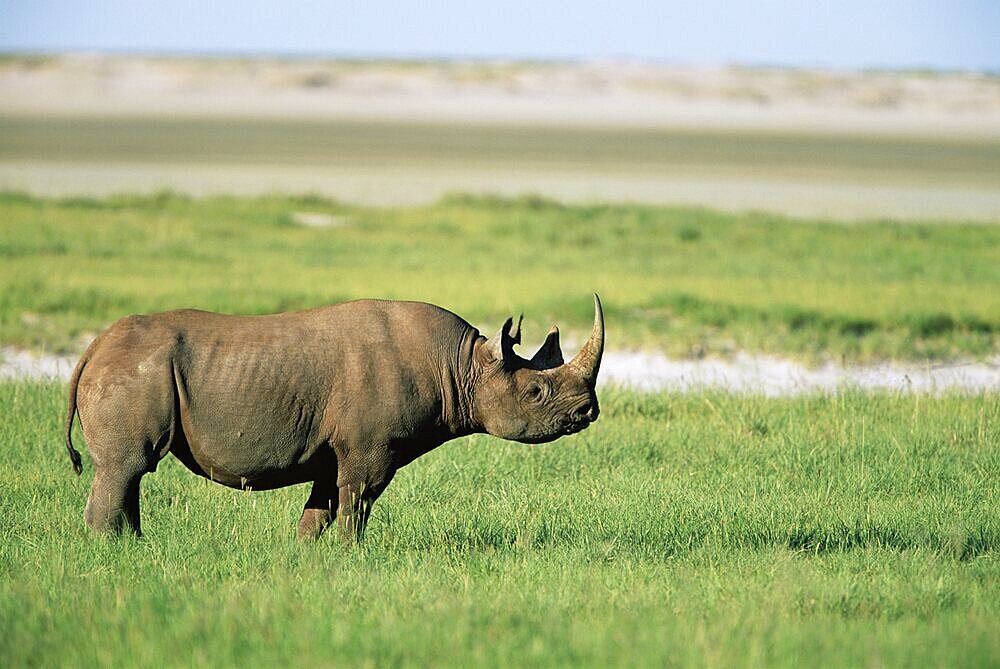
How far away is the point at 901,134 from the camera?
79.8m

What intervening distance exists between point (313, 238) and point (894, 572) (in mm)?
16532

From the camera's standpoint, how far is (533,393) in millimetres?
7625

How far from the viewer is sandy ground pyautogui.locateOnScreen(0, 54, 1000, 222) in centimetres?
3681

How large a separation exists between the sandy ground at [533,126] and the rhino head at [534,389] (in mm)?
23863

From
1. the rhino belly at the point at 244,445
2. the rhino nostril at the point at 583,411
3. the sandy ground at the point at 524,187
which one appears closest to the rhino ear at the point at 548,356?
the rhino nostril at the point at 583,411

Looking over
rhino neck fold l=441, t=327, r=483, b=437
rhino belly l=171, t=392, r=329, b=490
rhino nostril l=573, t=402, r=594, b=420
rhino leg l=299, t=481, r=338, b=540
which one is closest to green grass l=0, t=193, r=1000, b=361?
rhino leg l=299, t=481, r=338, b=540

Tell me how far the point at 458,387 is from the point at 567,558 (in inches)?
37.3

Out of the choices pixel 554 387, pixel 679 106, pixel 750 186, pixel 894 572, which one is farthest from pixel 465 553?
pixel 679 106

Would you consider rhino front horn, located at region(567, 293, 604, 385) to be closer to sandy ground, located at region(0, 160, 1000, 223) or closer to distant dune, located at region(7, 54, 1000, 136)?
sandy ground, located at region(0, 160, 1000, 223)

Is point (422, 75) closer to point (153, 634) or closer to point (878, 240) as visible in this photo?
point (878, 240)

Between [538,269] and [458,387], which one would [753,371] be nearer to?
[538,269]

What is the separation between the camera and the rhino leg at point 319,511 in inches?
306

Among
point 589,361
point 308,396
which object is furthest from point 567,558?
point 308,396

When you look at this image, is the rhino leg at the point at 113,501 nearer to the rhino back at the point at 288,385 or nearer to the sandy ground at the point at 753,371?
the rhino back at the point at 288,385
